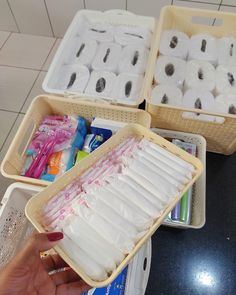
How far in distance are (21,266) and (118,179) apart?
0.24m

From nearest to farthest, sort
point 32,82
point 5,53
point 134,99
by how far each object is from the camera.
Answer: point 134,99
point 32,82
point 5,53

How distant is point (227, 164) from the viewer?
88 centimetres

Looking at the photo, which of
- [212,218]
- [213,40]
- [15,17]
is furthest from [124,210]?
[15,17]

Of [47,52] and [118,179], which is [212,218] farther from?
[47,52]

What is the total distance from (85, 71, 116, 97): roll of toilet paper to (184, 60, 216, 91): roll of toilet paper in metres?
0.25

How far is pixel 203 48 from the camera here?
961mm

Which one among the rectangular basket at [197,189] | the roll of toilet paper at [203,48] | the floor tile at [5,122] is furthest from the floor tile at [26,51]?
the rectangular basket at [197,189]

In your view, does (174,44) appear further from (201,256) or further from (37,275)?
(37,275)

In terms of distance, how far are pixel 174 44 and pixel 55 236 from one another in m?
0.78

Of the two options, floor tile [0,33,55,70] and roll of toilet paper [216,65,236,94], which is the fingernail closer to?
roll of toilet paper [216,65,236,94]

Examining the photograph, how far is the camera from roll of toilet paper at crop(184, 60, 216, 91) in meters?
0.87

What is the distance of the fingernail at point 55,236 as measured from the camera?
1.54 feet

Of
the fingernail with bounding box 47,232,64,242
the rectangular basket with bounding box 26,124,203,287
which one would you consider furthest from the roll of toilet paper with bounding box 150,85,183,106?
the fingernail with bounding box 47,232,64,242

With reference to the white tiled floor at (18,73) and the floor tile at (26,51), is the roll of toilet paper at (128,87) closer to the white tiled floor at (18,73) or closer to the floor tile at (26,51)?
the white tiled floor at (18,73)
